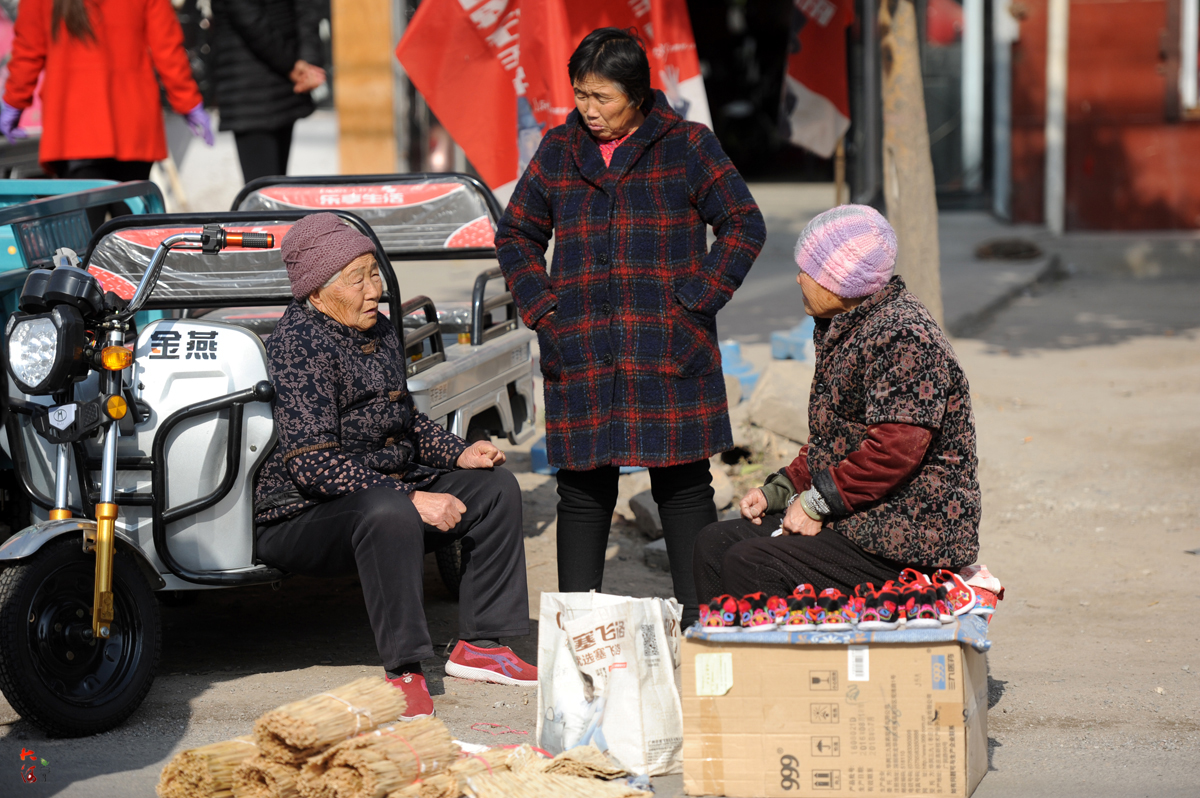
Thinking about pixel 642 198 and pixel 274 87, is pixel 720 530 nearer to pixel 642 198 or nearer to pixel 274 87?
pixel 642 198

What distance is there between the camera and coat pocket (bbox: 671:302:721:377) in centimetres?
369

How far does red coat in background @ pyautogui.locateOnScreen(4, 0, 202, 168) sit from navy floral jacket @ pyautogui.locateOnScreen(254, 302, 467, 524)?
3028 mm

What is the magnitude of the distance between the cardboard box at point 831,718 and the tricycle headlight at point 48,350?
5.51 ft

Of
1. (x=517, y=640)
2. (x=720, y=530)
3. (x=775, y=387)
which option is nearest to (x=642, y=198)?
(x=720, y=530)

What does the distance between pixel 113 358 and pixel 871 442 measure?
6.21 feet

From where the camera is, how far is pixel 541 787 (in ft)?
9.59

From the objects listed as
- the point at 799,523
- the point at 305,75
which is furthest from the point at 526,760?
the point at 305,75

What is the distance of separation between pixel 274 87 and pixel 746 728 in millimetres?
4888

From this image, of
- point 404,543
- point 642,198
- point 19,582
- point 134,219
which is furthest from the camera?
point 134,219

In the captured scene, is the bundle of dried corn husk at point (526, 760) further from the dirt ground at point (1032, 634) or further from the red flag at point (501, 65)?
the red flag at point (501, 65)

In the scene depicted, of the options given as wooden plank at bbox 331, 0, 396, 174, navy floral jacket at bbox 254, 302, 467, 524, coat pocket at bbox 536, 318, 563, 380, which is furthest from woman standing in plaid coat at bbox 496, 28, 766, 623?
wooden plank at bbox 331, 0, 396, 174

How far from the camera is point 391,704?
3010 mm

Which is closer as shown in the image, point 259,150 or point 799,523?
point 799,523

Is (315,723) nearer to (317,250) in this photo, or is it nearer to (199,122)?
(317,250)
